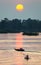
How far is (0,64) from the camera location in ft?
60.9

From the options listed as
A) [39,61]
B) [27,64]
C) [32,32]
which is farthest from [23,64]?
[32,32]

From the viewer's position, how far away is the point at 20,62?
1934 cm

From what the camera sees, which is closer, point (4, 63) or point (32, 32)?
point (4, 63)

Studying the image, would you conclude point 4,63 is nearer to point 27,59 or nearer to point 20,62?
point 20,62

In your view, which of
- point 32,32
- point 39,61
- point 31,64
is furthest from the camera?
point 32,32

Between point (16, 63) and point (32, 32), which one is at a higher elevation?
point (16, 63)

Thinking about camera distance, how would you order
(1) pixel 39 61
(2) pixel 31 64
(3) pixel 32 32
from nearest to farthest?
(2) pixel 31 64, (1) pixel 39 61, (3) pixel 32 32

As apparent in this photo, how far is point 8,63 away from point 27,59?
85.8 inches

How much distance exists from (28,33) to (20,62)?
385ft

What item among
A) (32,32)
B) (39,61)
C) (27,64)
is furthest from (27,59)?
(32,32)

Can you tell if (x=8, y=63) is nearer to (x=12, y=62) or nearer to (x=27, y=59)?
(x=12, y=62)

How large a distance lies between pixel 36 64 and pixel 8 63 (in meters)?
1.70

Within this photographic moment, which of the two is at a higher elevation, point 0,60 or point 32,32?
point 0,60

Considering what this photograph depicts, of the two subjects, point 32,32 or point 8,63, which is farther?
point 32,32
